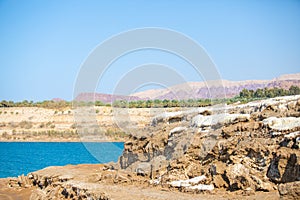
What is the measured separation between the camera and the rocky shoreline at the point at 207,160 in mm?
8164

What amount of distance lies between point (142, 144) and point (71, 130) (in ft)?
129

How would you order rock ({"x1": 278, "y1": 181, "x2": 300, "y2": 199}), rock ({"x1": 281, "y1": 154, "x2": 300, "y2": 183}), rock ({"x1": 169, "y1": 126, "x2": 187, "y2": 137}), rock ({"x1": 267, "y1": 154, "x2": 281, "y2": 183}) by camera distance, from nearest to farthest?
rock ({"x1": 278, "y1": 181, "x2": 300, "y2": 199}), rock ({"x1": 281, "y1": 154, "x2": 300, "y2": 183}), rock ({"x1": 267, "y1": 154, "x2": 281, "y2": 183}), rock ({"x1": 169, "y1": 126, "x2": 187, "y2": 137})

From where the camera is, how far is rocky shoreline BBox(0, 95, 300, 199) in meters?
8.16

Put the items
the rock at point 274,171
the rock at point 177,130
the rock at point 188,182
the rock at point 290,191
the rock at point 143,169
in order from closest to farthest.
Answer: the rock at point 290,191 < the rock at point 274,171 < the rock at point 188,182 < the rock at point 143,169 < the rock at point 177,130

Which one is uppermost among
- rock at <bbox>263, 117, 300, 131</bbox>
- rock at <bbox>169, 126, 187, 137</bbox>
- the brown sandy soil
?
rock at <bbox>263, 117, 300, 131</bbox>

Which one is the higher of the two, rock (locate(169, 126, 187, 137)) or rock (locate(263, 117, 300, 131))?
rock (locate(263, 117, 300, 131))

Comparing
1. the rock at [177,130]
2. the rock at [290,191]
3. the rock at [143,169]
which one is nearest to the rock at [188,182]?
the rock at [143,169]

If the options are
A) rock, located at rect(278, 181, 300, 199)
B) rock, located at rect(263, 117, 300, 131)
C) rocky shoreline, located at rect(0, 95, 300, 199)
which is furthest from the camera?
rock, located at rect(263, 117, 300, 131)

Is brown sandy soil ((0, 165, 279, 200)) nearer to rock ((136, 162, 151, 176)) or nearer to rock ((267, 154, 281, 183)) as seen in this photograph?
rock ((136, 162, 151, 176))

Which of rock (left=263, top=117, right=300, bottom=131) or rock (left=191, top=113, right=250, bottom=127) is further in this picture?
rock (left=191, top=113, right=250, bottom=127)

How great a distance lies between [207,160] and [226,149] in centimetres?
69

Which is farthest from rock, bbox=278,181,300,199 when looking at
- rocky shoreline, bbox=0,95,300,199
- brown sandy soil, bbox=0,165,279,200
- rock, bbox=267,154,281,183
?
rock, bbox=267,154,281,183

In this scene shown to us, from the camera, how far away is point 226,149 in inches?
369

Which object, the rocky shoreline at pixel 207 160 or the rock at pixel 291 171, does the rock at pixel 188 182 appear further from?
the rock at pixel 291 171
